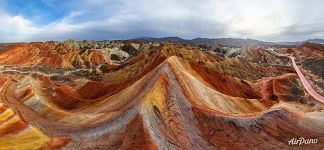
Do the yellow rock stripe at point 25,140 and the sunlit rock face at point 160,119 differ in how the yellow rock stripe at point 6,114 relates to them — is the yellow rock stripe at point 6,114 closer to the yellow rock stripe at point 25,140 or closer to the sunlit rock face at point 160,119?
the sunlit rock face at point 160,119

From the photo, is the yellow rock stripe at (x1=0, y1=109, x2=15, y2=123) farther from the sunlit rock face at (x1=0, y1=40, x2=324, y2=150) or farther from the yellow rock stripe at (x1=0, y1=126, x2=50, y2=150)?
the yellow rock stripe at (x1=0, y1=126, x2=50, y2=150)

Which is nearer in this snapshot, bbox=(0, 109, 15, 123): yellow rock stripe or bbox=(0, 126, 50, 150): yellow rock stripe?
bbox=(0, 126, 50, 150): yellow rock stripe

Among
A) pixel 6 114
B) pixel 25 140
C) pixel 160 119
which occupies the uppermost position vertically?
pixel 160 119

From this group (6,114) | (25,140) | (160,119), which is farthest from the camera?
(6,114)

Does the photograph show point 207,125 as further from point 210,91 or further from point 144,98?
point 210,91

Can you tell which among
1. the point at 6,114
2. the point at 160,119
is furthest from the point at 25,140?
the point at 160,119

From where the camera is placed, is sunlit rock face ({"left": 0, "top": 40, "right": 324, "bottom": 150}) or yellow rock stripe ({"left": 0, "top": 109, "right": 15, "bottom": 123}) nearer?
sunlit rock face ({"left": 0, "top": 40, "right": 324, "bottom": 150})

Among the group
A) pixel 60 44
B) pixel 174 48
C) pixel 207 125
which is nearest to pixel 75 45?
pixel 60 44

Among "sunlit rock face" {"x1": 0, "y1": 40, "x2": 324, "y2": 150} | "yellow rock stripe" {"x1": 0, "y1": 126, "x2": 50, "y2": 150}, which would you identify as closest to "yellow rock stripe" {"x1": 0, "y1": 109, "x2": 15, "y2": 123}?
Result: "sunlit rock face" {"x1": 0, "y1": 40, "x2": 324, "y2": 150}

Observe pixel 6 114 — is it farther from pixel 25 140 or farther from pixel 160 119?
pixel 160 119

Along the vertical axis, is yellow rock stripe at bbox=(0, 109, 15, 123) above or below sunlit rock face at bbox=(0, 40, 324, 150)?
below

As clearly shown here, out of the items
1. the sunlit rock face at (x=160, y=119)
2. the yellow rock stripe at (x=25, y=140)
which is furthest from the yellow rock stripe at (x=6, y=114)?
the yellow rock stripe at (x=25, y=140)
